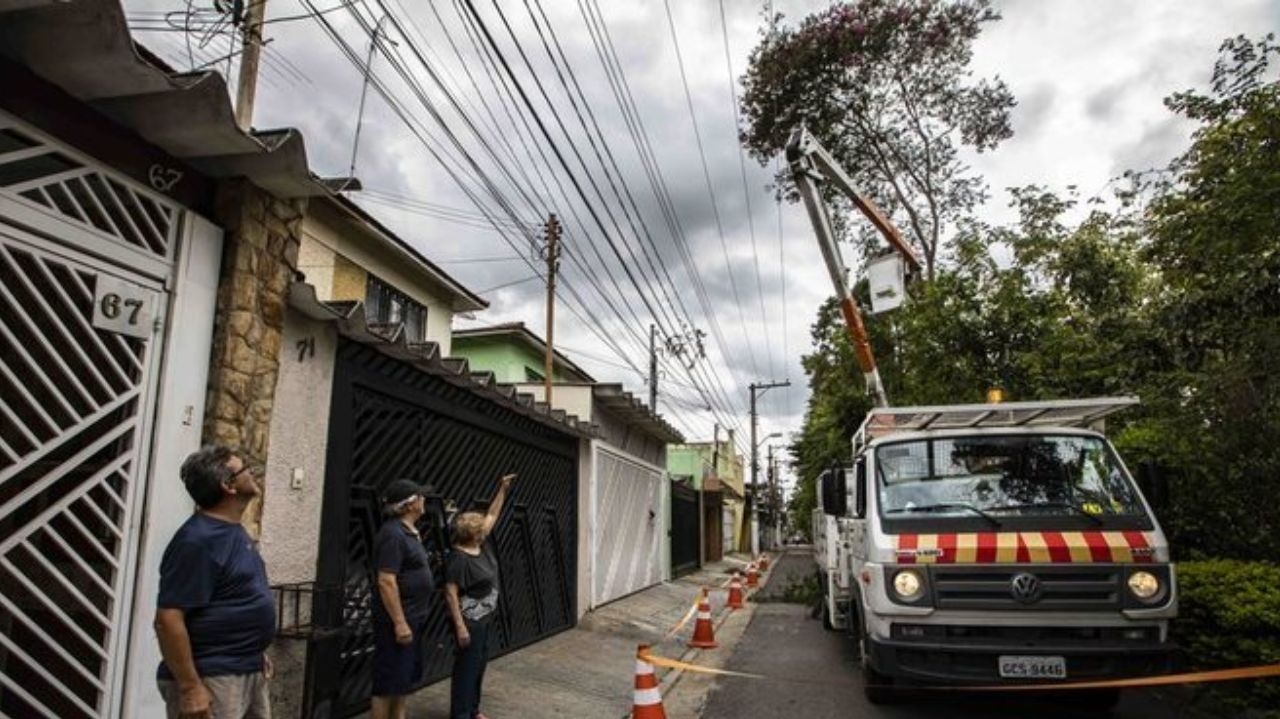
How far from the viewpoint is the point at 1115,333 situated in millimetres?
11922

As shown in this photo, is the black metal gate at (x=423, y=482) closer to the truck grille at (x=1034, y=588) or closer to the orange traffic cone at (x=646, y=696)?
the orange traffic cone at (x=646, y=696)

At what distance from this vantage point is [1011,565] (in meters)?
5.52

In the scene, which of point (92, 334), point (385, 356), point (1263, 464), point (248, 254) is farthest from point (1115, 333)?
point (92, 334)

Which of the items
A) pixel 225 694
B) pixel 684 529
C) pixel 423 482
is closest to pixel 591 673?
pixel 423 482

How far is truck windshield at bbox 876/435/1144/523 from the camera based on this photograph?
19.7 ft

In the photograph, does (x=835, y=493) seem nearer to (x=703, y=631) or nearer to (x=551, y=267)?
(x=703, y=631)

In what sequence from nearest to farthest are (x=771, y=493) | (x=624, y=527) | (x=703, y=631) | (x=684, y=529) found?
(x=703, y=631) < (x=624, y=527) < (x=684, y=529) < (x=771, y=493)

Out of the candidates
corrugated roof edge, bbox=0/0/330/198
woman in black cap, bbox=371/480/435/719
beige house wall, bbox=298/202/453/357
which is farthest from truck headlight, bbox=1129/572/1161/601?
beige house wall, bbox=298/202/453/357

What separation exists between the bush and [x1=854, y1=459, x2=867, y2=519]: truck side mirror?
263 cm

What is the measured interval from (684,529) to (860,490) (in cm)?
1594

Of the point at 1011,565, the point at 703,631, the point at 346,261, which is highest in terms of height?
the point at 346,261

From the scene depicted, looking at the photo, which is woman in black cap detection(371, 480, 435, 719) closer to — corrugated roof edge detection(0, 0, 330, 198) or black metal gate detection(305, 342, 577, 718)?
black metal gate detection(305, 342, 577, 718)

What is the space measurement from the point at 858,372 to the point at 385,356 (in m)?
13.3

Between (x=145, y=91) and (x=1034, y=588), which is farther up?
(x=145, y=91)
